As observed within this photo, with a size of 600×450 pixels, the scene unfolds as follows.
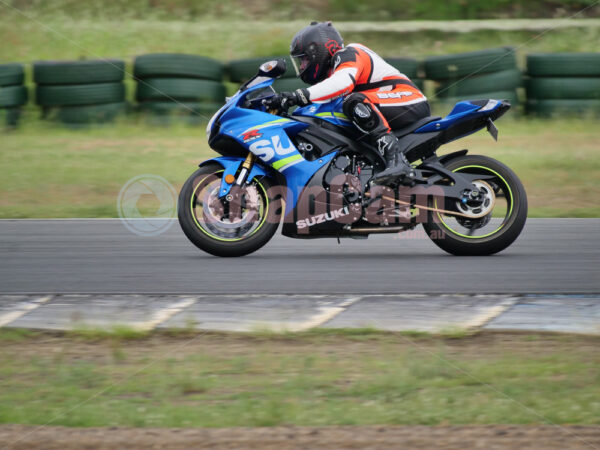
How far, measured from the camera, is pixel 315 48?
6.59 m

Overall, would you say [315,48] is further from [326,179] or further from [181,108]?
[181,108]

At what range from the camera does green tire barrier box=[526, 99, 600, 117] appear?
46.3ft

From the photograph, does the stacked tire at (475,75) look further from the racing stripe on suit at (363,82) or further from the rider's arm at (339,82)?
the rider's arm at (339,82)

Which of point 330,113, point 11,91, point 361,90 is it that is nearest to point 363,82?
point 361,90

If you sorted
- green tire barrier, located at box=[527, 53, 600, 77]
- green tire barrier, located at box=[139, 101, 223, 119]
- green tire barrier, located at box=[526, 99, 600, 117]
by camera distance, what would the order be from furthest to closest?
1. green tire barrier, located at box=[526, 99, 600, 117]
2. green tire barrier, located at box=[139, 101, 223, 119]
3. green tire barrier, located at box=[527, 53, 600, 77]

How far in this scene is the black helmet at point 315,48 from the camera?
6594mm

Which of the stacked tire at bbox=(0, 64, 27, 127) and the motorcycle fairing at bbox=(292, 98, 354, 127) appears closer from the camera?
the motorcycle fairing at bbox=(292, 98, 354, 127)

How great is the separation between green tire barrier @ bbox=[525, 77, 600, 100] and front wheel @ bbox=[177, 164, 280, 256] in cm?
850

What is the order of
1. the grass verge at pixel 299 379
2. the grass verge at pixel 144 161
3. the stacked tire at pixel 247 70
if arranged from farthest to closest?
the stacked tire at pixel 247 70, the grass verge at pixel 144 161, the grass verge at pixel 299 379

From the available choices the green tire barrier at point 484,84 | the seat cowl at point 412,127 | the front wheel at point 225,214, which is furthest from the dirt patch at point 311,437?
the green tire barrier at point 484,84

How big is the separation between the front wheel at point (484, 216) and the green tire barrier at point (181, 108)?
25.4 ft

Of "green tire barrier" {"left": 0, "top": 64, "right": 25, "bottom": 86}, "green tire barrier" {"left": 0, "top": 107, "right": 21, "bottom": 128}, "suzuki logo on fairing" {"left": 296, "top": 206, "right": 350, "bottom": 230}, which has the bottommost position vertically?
"suzuki logo on fairing" {"left": 296, "top": 206, "right": 350, "bottom": 230}

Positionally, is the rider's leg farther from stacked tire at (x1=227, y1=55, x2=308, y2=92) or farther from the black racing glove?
stacked tire at (x1=227, y1=55, x2=308, y2=92)

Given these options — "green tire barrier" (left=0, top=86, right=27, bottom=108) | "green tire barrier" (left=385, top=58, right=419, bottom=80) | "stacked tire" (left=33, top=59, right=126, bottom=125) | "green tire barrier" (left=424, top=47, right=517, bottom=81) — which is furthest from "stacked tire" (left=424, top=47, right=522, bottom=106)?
→ "green tire barrier" (left=0, top=86, right=27, bottom=108)
